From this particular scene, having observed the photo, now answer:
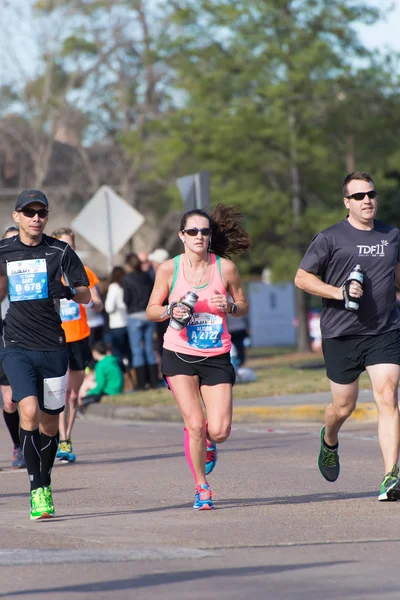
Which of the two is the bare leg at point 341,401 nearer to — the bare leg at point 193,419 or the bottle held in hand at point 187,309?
the bare leg at point 193,419

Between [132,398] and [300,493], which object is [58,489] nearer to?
[300,493]

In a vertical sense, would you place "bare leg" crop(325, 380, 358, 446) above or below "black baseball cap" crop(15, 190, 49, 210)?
below

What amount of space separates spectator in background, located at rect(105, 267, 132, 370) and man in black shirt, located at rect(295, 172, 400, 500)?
1060 centimetres

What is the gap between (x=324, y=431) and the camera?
8789 millimetres

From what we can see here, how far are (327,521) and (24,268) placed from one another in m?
2.48

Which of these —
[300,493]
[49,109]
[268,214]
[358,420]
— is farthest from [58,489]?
[49,109]

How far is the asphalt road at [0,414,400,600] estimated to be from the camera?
5449 mm

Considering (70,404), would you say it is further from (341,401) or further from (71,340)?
(341,401)

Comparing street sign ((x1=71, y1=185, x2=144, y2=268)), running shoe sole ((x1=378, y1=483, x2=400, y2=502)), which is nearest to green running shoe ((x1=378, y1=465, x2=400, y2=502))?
running shoe sole ((x1=378, y1=483, x2=400, y2=502))

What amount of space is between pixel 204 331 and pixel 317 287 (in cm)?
82

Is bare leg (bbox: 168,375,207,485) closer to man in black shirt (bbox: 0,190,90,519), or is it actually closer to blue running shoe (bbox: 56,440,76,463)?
man in black shirt (bbox: 0,190,90,519)

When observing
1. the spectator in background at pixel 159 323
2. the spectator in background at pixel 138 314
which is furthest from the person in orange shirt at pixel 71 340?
the spectator in background at pixel 138 314

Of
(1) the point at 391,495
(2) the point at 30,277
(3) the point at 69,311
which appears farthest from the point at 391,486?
(3) the point at 69,311

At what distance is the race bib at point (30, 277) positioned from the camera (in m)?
7.96
